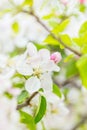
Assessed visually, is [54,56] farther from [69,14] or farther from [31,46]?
[69,14]

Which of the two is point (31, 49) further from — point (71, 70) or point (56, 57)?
point (71, 70)

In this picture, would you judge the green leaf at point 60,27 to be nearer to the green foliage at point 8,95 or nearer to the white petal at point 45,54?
the white petal at point 45,54

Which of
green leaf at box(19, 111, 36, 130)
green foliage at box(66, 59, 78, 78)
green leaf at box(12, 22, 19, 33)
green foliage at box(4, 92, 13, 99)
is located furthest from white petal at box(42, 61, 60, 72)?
green foliage at box(66, 59, 78, 78)

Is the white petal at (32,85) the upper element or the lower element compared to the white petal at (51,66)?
lower

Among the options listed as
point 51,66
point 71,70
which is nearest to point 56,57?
point 51,66

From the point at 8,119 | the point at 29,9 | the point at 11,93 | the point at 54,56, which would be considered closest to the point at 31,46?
the point at 54,56

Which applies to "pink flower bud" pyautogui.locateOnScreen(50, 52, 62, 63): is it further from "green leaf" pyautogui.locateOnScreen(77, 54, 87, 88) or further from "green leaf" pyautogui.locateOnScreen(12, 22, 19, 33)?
"green leaf" pyautogui.locateOnScreen(12, 22, 19, 33)

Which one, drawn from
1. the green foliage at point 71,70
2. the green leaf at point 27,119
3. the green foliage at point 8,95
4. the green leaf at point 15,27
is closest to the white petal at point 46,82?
the green leaf at point 27,119

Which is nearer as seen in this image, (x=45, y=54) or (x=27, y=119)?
(x=45, y=54)
